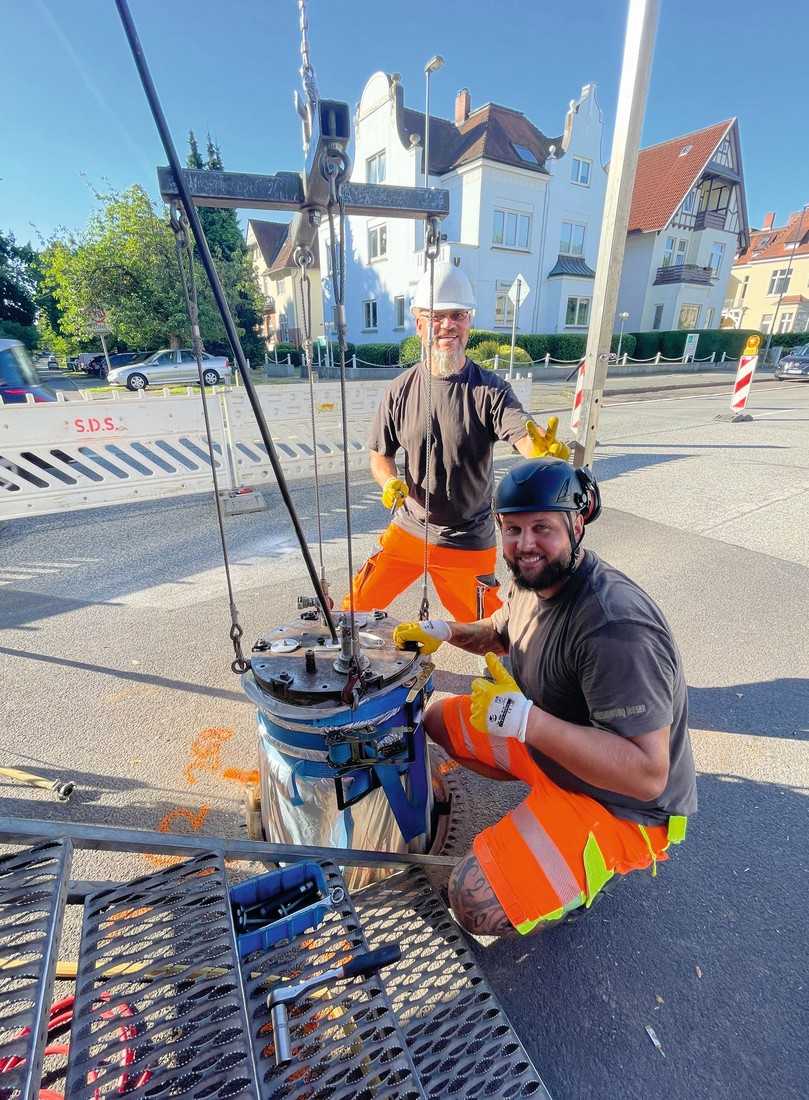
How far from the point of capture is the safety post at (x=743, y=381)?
10.2 meters

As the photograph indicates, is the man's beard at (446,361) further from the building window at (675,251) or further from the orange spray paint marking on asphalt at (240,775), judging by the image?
the building window at (675,251)

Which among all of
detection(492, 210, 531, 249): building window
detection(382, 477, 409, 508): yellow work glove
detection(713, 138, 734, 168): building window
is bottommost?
detection(382, 477, 409, 508): yellow work glove

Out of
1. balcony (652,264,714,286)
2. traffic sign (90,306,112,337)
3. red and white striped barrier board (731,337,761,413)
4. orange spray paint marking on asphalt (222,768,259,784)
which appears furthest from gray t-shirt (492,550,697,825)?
balcony (652,264,714,286)

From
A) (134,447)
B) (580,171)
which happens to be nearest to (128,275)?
(134,447)

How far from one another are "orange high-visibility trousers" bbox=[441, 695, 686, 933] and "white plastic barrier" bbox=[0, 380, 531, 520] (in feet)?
18.4

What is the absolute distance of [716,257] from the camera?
28.5m

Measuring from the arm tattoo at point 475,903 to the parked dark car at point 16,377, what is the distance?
7.45 meters

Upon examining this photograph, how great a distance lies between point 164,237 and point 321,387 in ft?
50.8

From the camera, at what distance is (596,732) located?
156cm

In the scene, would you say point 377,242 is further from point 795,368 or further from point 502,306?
point 795,368

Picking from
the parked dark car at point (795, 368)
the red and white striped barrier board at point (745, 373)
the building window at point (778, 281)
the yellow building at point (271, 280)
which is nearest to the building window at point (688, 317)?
the parked dark car at point (795, 368)

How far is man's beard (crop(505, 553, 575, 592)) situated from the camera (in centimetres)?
173

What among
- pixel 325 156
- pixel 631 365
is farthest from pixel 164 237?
pixel 325 156

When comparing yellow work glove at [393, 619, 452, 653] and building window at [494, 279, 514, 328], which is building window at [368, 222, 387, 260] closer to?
building window at [494, 279, 514, 328]
